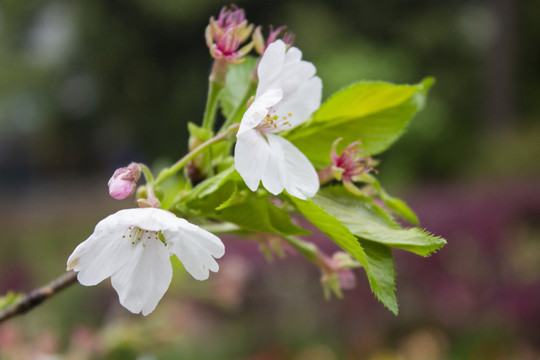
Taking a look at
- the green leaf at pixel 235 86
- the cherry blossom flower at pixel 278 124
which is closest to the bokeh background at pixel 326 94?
the green leaf at pixel 235 86

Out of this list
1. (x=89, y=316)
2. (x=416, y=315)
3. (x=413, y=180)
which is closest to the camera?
(x=416, y=315)

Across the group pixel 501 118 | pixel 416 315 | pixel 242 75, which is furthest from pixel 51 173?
pixel 242 75

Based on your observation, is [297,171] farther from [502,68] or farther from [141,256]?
[502,68]

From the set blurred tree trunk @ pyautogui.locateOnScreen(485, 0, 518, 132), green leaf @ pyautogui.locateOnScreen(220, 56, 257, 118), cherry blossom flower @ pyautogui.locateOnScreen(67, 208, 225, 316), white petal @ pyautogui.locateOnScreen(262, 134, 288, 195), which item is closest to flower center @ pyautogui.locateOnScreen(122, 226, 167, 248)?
cherry blossom flower @ pyautogui.locateOnScreen(67, 208, 225, 316)

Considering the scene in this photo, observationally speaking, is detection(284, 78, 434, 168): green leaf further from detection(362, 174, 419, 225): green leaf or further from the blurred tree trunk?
the blurred tree trunk

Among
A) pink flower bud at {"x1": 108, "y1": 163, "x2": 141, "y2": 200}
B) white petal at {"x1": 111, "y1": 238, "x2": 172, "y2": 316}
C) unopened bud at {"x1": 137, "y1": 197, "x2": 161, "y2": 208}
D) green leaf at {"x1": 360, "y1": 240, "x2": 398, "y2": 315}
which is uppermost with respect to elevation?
pink flower bud at {"x1": 108, "y1": 163, "x2": 141, "y2": 200}

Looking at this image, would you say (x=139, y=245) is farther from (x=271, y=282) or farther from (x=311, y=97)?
(x=271, y=282)
